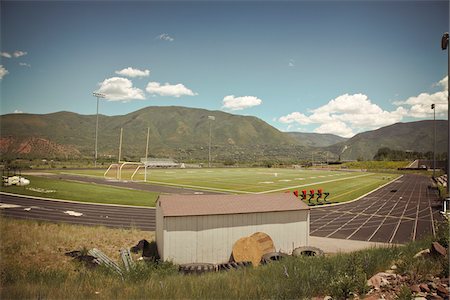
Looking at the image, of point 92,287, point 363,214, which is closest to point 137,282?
point 92,287

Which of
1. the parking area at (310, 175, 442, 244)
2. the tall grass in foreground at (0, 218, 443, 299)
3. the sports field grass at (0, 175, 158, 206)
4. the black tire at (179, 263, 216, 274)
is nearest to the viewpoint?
the tall grass in foreground at (0, 218, 443, 299)

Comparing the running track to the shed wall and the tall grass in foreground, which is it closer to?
the shed wall

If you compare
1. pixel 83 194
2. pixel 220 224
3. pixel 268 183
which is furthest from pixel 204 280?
pixel 268 183

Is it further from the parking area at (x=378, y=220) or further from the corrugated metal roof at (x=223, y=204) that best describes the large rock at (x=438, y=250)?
the parking area at (x=378, y=220)

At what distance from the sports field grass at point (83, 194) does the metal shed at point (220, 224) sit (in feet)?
58.1

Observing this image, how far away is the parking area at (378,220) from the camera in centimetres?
2299

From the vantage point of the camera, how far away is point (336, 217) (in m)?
29.1

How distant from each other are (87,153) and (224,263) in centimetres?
17395

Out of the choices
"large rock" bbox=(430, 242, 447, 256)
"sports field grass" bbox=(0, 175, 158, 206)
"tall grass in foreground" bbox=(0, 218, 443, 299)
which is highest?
"large rock" bbox=(430, 242, 447, 256)

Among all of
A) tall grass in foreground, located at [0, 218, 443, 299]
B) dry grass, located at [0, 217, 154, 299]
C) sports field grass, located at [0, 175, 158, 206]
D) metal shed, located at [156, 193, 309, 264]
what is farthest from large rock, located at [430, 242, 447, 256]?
sports field grass, located at [0, 175, 158, 206]

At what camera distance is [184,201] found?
668 inches

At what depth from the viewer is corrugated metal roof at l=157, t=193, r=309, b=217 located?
16.4 meters

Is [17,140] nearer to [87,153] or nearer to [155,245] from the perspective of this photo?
[87,153]

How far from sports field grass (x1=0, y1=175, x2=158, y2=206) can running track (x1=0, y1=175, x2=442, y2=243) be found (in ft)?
7.83
